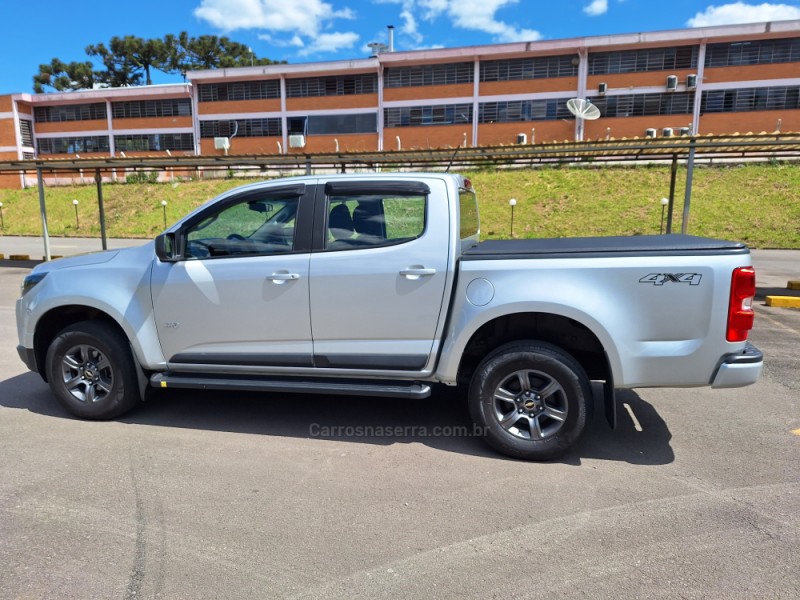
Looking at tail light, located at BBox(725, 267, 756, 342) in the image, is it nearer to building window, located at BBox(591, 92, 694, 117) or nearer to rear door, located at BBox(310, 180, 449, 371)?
rear door, located at BBox(310, 180, 449, 371)

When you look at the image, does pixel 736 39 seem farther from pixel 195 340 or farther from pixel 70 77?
pixel 70 77

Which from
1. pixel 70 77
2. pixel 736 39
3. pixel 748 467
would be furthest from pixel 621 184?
pixel 70 77

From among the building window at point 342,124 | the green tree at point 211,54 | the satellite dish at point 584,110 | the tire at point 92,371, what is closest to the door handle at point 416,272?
the tire at point 92,371

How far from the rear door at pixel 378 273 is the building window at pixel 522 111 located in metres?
36.0

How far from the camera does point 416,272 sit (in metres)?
4.06

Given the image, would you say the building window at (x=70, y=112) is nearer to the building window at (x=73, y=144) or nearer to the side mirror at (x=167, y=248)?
the building window at (x=73, y=144)

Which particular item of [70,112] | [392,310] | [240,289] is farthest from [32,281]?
[70,112]

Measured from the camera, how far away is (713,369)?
3.77 metres

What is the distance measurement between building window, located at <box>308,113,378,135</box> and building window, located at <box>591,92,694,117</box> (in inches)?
602

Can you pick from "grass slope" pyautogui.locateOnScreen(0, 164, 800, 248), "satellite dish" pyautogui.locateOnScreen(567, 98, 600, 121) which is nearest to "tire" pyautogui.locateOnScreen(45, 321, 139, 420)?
"satellite dish" pyautogui.locateOnScreen(567, 98, 600, 121)

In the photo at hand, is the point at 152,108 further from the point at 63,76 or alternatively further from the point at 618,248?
the point at 618,248

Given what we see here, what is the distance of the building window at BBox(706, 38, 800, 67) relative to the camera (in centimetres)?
3350

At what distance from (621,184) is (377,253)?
2726 cm

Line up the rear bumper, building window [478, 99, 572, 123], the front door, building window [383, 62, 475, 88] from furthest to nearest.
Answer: building window [383, 62, 475, 88] → building window [478, 99, 572, 123] → the front door → the rear bumper
